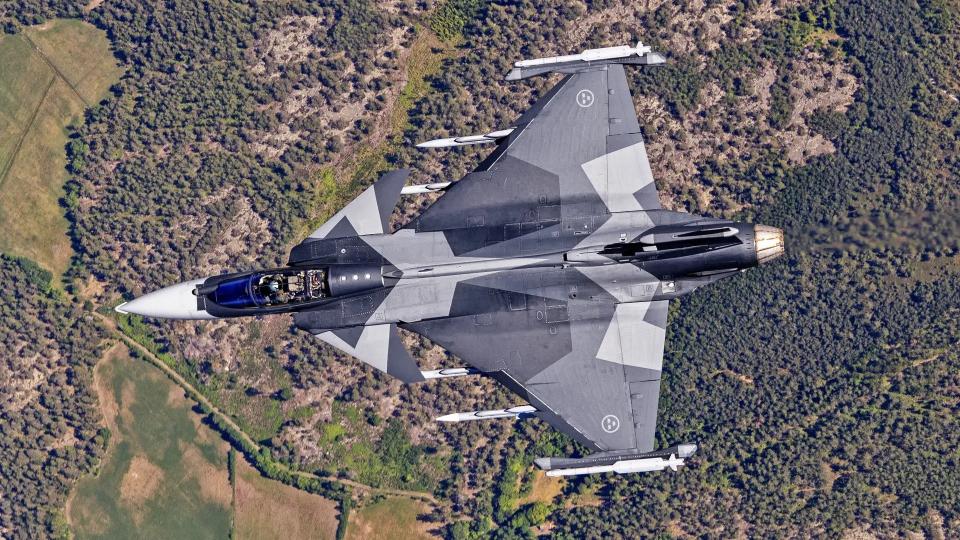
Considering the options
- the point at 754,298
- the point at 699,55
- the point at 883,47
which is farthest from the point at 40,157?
the point at 883,47

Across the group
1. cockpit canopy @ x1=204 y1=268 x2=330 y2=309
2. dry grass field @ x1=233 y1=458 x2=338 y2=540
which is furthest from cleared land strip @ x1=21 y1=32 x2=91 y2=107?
dry grass field @ x1=233 y1=458 x2=338 y2=540

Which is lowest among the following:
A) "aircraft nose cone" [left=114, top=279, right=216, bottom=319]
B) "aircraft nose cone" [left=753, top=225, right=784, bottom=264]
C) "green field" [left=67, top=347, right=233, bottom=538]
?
"green field" [left=67, top=347, right=233, bottom=538]

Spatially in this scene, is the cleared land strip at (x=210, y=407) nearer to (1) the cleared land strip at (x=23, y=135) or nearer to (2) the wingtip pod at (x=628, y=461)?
(1) the cleared land strip at (x=23, y=135)

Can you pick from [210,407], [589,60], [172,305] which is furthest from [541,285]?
[210,407]

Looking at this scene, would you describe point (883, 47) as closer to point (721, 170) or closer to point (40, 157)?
point (721, 170)

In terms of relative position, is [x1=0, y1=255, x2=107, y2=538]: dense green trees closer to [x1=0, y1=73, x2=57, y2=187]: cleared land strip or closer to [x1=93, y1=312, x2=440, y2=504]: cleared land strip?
[x1=93, y1=312, x2=440, y2=504]: cleared land strip

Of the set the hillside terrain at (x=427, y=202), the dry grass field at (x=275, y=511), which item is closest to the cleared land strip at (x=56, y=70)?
the hillside terrain at (x=427, y=202)

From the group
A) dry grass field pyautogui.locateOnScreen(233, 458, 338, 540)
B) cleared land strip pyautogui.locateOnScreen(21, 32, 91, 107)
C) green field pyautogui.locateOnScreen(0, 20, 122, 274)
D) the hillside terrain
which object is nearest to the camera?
the hillside terrain
